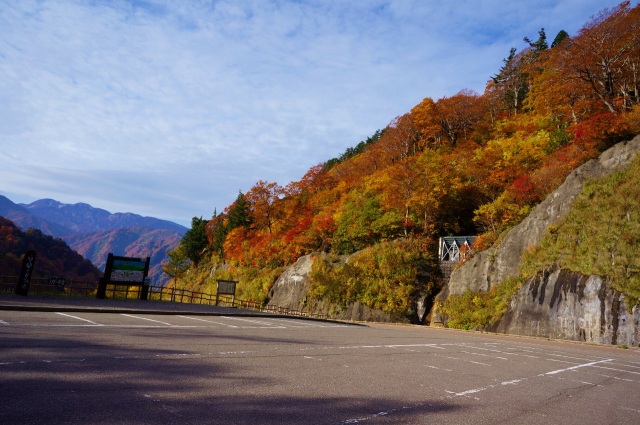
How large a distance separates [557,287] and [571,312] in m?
1.59

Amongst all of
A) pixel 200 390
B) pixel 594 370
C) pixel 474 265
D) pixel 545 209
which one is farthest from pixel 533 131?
pixel 200 390

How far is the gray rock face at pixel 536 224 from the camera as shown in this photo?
80.4ft

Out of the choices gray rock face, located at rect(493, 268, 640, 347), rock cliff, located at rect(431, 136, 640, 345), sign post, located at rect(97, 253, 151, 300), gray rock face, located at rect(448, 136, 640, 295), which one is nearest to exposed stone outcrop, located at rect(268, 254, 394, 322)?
rock cliff, located at rect(431, 136, 640, 345)

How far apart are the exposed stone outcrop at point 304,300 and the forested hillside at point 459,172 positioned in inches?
32.6

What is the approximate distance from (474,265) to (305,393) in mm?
25265

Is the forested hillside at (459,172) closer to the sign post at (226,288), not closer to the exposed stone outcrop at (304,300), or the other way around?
the exposed stone outcrop at (304,300)

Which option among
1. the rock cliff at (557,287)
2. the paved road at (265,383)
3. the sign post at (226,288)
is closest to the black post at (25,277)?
the paved road at (265,383)

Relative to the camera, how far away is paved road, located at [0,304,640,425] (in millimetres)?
4457

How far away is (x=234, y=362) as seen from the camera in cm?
739

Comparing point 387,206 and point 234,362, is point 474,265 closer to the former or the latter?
point 387,206

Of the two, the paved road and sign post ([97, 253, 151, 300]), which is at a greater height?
sign post ([97, 253, 151, 300])

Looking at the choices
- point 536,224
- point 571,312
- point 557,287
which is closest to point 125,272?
point 557,287

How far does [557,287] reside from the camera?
70.3 feet

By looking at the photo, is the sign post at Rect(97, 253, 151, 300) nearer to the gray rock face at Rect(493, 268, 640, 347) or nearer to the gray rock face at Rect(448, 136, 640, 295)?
the gray rock face at Rect(448, 136, 640, 295)
